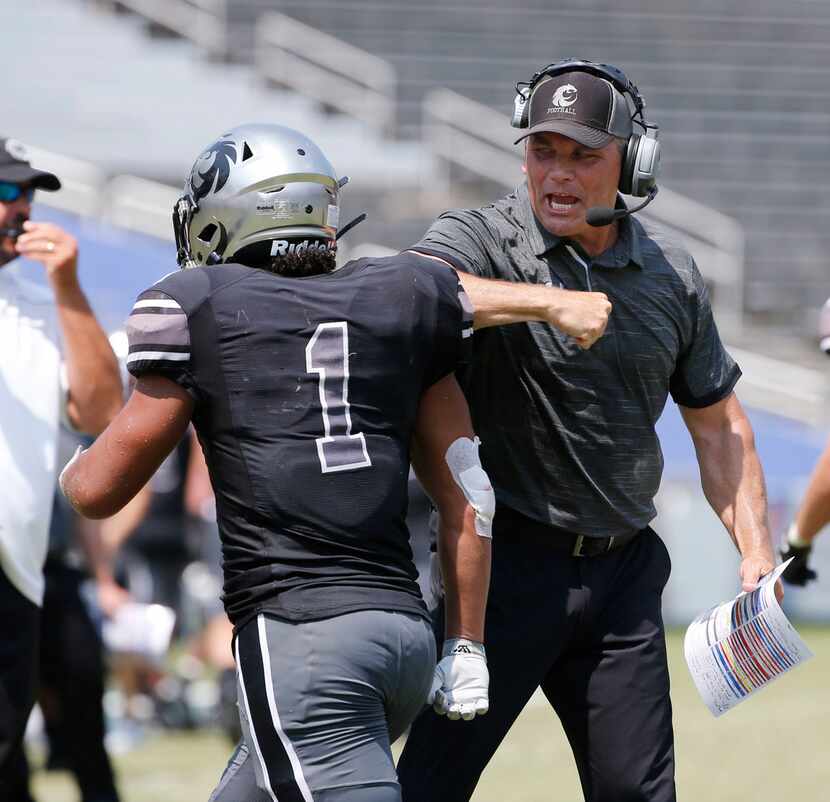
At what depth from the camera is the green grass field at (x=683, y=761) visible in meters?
5.85

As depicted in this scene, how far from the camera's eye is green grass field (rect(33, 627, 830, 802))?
5.85 meters

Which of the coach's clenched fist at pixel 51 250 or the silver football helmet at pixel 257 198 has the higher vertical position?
the silver football helmet at pixel 257 198

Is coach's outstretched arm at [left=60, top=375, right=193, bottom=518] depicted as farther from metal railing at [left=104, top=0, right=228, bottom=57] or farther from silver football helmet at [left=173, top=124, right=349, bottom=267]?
metal railing at [left=104, top=0, right=228, bottom=57]

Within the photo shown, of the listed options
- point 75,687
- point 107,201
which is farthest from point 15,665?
point 107,201

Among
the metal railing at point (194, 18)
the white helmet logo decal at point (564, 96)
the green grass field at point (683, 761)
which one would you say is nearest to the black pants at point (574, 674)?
the white helmet logo decal at point (564, 96)

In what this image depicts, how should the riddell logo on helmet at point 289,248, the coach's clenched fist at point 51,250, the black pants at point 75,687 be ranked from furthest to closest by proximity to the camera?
the black pants at point 75,687
the coach's clenched fist at point 51,250
the riddell logo on helmet at point 289,248

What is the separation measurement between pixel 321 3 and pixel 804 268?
5722mm

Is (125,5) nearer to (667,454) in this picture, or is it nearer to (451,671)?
(667,454)

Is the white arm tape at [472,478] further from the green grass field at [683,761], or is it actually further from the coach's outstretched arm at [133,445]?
the green grass field at [683,761]

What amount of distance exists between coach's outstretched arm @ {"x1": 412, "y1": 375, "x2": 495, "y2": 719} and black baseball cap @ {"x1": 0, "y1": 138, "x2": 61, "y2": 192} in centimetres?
189

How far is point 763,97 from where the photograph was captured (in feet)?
53.9

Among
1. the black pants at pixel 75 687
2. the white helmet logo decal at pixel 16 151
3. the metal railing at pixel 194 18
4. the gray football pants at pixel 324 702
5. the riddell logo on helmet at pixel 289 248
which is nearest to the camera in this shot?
the gray football pants at pixel 324 702

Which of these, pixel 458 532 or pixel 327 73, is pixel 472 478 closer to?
pixel 458 532

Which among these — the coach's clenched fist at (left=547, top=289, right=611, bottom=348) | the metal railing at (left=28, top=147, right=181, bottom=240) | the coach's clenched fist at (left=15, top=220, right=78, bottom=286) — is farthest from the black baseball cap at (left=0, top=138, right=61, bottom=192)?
the metal railing at (left=28, top=147, right=181, bottom=240)
